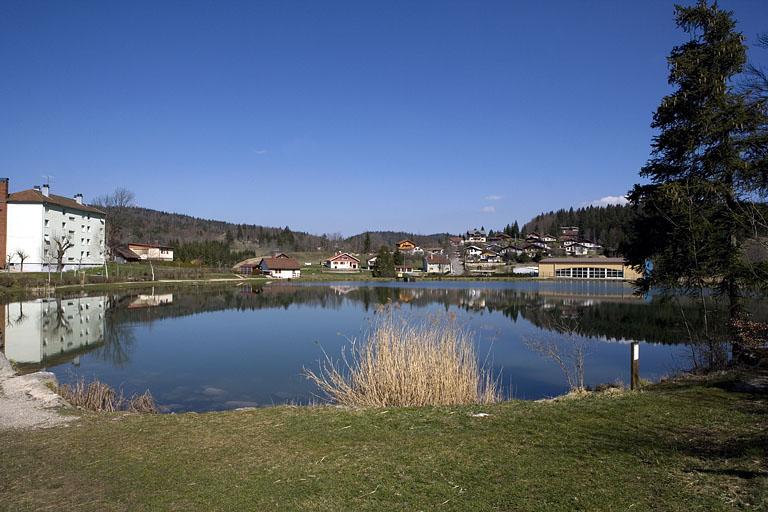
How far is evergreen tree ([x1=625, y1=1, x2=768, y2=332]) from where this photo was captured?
12094 mm

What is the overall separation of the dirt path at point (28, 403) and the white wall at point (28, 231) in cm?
5267

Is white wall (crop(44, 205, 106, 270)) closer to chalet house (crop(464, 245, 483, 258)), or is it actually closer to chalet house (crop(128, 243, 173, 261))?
chalet house (crop(128, 243, 173, 261))

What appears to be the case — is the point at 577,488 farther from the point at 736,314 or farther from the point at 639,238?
the point at 639,238

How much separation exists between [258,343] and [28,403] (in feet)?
40.7

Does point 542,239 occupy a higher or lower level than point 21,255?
higher

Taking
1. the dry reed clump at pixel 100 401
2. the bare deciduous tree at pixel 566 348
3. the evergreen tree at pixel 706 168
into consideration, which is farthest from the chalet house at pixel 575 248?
the dry reed clump at pixel 100 401

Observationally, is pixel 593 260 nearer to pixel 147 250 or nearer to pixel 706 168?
pixel 706 168

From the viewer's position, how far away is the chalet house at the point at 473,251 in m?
132

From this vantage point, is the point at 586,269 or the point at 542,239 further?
the point at 542,239

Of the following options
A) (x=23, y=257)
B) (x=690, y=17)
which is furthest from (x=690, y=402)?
(x=23, y=257)

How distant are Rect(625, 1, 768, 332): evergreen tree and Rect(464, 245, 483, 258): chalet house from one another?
385 ft

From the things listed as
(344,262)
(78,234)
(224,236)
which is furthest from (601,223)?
(78,234)

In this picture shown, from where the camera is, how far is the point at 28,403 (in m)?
9.08

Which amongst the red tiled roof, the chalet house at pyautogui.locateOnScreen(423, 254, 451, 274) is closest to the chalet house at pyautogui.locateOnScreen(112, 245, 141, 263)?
the red tiled roof
